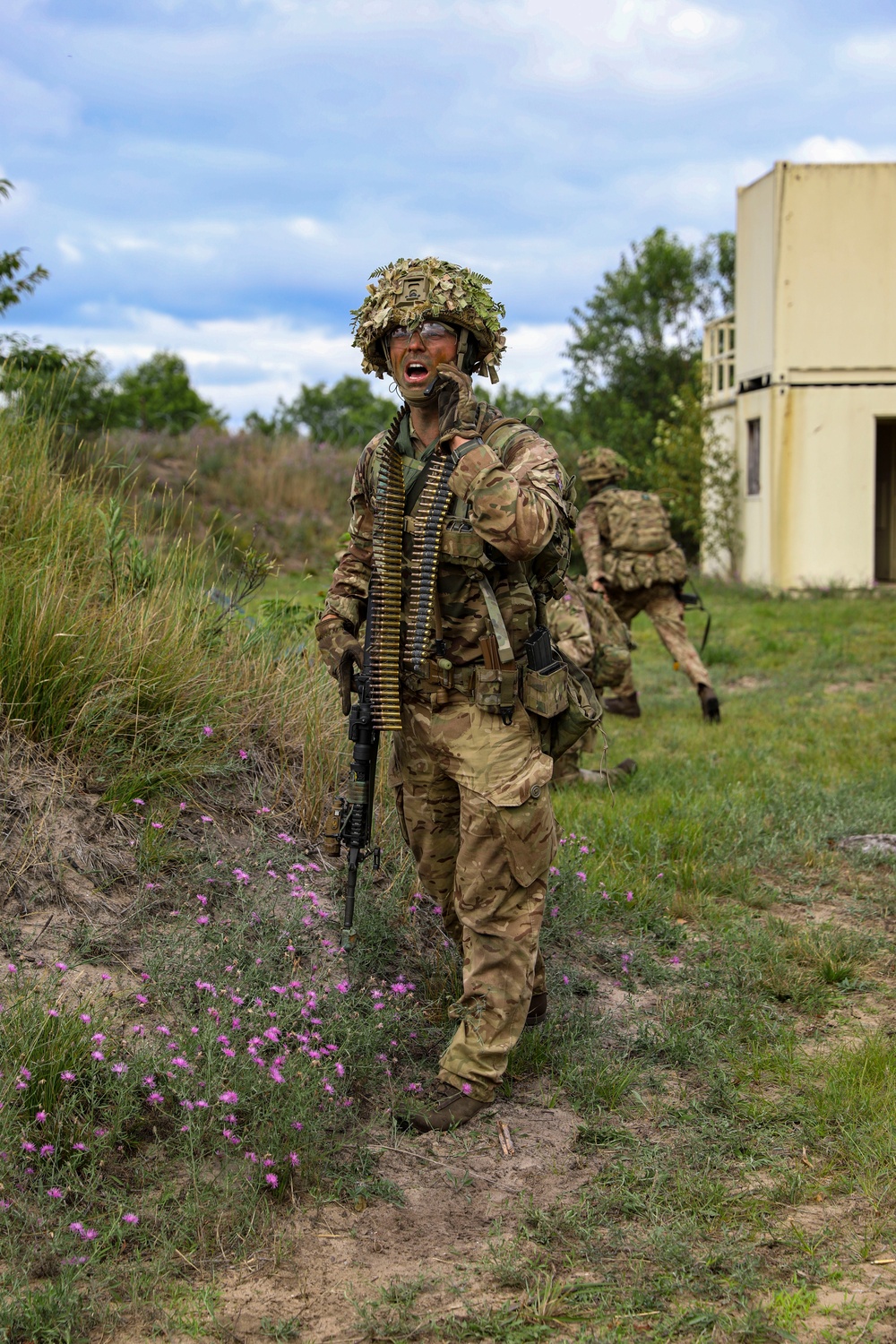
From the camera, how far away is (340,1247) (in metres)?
3.20

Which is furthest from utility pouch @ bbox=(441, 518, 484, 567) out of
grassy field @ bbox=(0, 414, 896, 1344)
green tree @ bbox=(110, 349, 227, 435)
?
green tree @ bbox=(110, 349, 227, 435)

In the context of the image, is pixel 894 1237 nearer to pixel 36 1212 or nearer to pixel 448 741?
pixel 448 741

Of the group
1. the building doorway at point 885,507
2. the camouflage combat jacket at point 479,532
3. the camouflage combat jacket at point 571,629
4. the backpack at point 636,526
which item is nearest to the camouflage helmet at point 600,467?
the backpack at point 636,526

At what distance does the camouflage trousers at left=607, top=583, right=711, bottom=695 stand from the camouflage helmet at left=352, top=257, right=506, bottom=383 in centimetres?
599

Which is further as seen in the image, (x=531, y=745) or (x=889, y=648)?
(x=889, y=648)

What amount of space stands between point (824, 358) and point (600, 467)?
882 cm

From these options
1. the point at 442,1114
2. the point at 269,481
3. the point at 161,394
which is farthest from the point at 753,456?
the point at 161,394

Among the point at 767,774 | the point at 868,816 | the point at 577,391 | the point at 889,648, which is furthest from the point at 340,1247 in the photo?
the point at 577,391

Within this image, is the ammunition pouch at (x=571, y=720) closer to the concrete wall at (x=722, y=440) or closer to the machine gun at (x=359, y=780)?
the machine gun at (x=359, y=780)

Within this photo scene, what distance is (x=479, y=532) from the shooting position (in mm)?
3559

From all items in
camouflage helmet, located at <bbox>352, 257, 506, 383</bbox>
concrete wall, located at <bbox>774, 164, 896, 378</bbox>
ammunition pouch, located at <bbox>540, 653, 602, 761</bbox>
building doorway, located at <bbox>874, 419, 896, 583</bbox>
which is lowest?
ammunition pouch, located at <bbox>540, 653, 602, 761</bbox>

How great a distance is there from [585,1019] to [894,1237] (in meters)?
1.41

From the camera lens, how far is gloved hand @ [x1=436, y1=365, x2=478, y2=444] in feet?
12.1

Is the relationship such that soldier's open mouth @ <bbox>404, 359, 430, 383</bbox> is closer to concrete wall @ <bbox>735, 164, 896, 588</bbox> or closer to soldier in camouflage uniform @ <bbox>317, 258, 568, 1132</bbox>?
soldier in camouflage uniform @ <bbox>317, 258, 568, 1132</bbox>
